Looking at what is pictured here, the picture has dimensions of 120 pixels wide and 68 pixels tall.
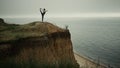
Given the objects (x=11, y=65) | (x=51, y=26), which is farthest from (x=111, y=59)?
(x=11, y=65)

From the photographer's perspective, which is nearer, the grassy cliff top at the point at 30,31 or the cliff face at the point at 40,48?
the cliff face at the point at 40,48

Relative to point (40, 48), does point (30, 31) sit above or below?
above

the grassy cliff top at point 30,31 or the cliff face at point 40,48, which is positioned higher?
the grassy cliff top at point 30,31

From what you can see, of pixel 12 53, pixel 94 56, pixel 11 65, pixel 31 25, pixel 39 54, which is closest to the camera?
pixel 11 65

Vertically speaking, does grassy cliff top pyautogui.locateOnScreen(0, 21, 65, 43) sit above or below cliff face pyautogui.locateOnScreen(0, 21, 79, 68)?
above

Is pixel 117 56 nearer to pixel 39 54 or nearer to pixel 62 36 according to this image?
pixel 62 36

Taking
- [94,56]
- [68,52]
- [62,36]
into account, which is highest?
[62,36]

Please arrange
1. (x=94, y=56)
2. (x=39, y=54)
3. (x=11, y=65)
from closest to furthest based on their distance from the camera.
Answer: (x=11, y=65)
(x=39, y=54)
(x=94, y=56)

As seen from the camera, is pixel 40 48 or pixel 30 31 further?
pixel 30 31

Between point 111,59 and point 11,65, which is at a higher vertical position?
point 11,65

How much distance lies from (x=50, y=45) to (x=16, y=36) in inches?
223

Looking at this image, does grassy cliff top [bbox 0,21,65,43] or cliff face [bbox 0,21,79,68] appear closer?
cliff face [bbox 0,21,79,68]

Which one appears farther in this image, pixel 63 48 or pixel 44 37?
pixel 63 48

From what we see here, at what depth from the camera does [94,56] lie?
66812 mm
